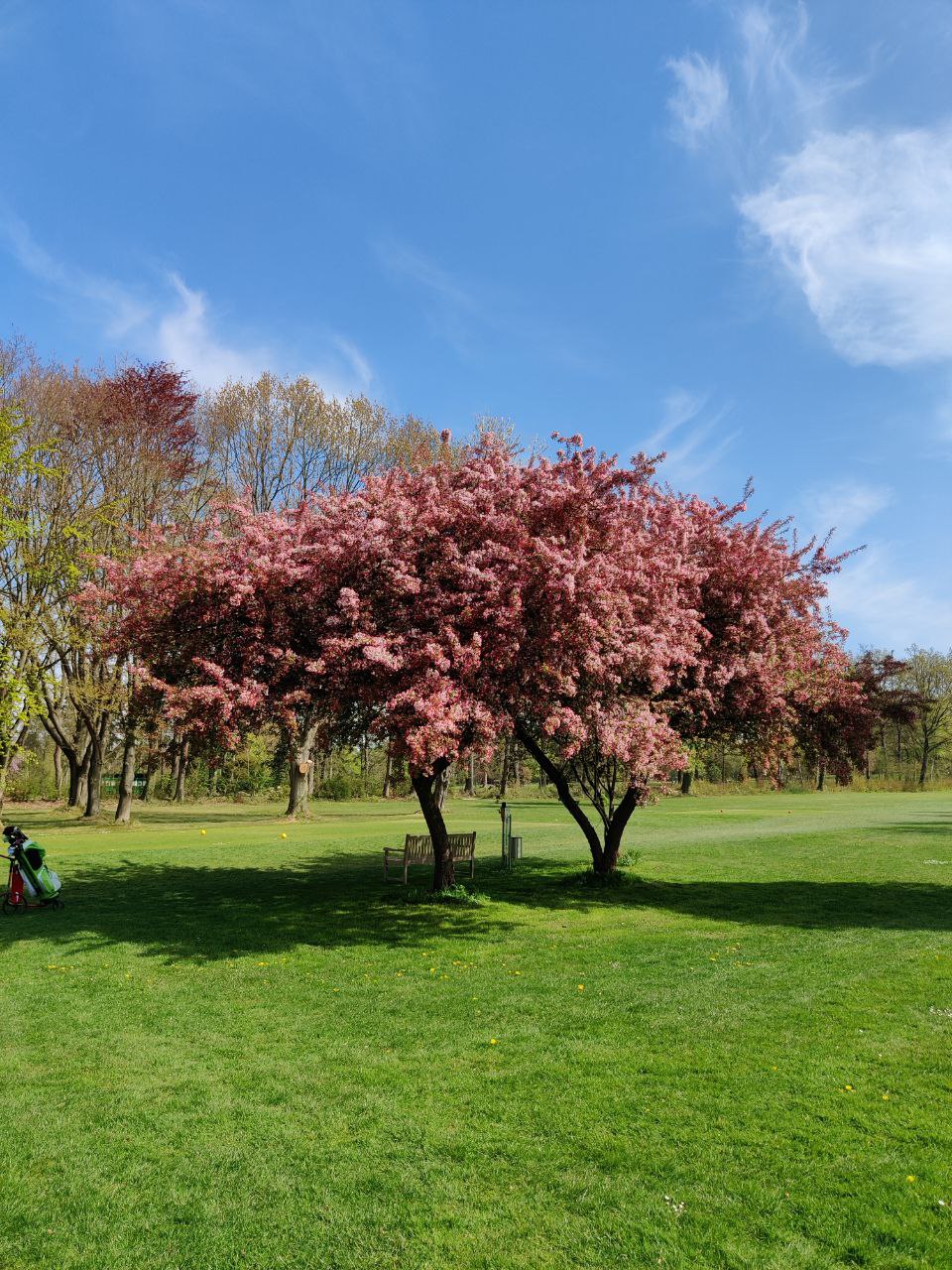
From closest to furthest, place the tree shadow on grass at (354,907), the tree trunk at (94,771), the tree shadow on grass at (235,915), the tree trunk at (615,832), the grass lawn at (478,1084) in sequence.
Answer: the grass lawn at (478,1084) < the tree shadow on grass at (235,915) < the tree shadow on grass at (354,907) < the tree trunk at (615,832) < the tree trunk at (94,771)

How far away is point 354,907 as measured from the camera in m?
16.8

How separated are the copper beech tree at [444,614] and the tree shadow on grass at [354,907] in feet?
10.0

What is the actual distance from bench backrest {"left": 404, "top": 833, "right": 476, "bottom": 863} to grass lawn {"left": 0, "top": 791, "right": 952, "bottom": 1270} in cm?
228

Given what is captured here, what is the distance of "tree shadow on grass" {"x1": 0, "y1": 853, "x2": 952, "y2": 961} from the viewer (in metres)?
13.9

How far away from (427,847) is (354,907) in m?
3.04

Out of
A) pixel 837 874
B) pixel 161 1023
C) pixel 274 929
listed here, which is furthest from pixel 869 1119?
pixel 837 874

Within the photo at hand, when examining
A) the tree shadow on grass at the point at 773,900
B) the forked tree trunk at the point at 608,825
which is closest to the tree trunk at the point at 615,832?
the forked tree trunk at the point at 608,825

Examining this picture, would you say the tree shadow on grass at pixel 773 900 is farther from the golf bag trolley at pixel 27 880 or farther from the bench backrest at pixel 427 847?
the golf bag trolley at pixel 27 880

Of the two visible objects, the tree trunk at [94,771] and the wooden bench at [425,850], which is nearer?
the wooden bench at [425,850]

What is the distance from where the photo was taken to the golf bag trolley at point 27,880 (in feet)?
52.1

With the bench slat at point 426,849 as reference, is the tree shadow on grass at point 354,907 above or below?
below

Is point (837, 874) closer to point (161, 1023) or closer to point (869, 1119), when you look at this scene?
point (869, 1119)

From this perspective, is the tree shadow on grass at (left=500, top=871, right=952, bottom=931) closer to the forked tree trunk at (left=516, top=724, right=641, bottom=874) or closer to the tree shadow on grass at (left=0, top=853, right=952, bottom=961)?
the tree shadow on grass at (left=0, top=853, right=952, bottom=961)

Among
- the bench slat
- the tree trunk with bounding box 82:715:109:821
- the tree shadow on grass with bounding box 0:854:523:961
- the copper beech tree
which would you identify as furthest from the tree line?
the tree trunk with bounding box 82:715:109:821
